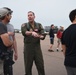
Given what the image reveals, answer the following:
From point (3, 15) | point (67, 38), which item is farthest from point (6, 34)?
point (67, 38)

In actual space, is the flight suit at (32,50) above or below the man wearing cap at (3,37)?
below

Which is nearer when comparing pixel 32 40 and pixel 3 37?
pixel 3 37

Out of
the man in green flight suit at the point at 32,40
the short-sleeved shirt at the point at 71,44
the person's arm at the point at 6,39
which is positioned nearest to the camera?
the short-sleeved shirt at the point at 71,44

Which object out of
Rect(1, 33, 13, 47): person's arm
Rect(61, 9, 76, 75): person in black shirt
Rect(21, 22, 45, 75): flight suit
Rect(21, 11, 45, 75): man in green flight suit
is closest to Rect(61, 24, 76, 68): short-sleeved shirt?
Rect(61, 9, 76, 75): person in black shirt

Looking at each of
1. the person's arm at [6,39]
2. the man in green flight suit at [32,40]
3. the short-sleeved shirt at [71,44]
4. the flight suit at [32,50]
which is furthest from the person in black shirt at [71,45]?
the flight suit at [32,50]

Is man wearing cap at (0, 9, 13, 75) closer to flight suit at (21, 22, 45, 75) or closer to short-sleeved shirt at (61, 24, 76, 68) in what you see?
short-sleeved shirt at (61, 24, 76, 68)

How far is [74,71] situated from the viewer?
4422 millimetres

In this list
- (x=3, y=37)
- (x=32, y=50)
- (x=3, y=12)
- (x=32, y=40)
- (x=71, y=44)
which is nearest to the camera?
(x=71, y=44)

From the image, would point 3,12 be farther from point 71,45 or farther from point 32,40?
point 32,40

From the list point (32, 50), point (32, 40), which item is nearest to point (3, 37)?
point (32, 40)

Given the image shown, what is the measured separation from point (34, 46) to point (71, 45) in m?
2.49

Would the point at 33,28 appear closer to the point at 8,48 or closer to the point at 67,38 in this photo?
the point at 8,48

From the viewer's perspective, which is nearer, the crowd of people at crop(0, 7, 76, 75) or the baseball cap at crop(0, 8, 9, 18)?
the crowd of people at crop(0, 7, 76, 75)

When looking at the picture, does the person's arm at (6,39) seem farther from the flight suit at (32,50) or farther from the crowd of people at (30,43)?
the flight suit at (32,50)
